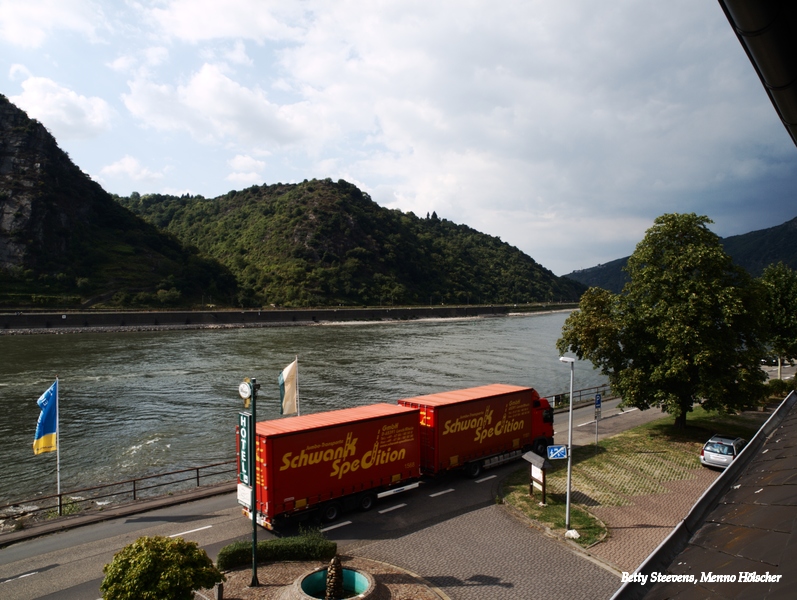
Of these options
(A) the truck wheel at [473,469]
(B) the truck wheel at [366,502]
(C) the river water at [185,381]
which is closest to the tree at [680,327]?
(A) the truck wheel at [473,469]

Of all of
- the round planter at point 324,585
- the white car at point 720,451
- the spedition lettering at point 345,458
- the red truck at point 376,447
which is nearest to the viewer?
the round planter at point 324,585

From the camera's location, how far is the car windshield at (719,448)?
2308cm

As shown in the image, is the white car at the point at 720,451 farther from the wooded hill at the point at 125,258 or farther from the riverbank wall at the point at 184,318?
the wooded hill at the point at 125,258

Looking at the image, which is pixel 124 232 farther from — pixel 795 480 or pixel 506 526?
pixel 795 480

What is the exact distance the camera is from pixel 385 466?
19500mm

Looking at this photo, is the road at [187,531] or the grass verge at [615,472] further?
the grass verge at [615,472]

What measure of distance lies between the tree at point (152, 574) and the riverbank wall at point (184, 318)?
94283mm

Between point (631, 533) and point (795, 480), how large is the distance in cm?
1325

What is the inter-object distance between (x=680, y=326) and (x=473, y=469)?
13.1m

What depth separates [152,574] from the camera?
10234 mm

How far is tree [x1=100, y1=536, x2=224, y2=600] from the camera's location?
32.8 ft

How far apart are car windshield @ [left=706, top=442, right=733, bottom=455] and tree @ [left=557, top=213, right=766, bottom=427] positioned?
2.72 m

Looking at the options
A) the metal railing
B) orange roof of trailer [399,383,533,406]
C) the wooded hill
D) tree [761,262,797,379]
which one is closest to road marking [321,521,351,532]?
orange roof of trailer [399,383,533,406]

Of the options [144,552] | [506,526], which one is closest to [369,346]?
[506,526]
